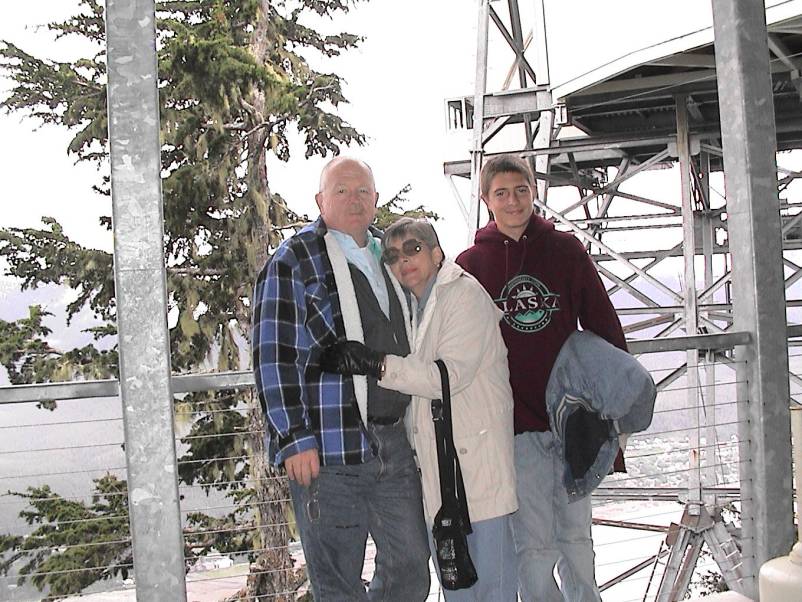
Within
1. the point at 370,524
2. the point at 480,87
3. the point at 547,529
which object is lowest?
the point at 547,529

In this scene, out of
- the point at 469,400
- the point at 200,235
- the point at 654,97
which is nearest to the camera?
the point at 469,400

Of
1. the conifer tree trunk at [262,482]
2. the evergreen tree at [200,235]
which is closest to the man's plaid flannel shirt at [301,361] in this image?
the conifer tree trunk at [262,482]

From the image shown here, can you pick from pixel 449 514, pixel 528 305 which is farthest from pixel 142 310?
pixel 528 305

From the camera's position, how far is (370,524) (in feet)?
8.52

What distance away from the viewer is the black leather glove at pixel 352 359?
246 cm

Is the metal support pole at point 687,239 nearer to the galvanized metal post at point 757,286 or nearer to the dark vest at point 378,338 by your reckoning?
the galvanized metal post at point 757,286

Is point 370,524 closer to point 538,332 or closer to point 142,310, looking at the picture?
point 538,332

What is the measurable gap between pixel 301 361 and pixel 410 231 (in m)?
0.47

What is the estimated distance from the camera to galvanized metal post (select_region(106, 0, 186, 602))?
2.70 m

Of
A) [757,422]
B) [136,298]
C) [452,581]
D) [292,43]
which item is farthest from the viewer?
[292,43]

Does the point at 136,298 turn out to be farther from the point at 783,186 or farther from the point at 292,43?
the point at 292,43

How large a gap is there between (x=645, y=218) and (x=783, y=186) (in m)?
1.53

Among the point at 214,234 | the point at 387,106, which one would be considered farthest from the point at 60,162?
the point at 387,106

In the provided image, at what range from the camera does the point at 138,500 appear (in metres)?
2.70
